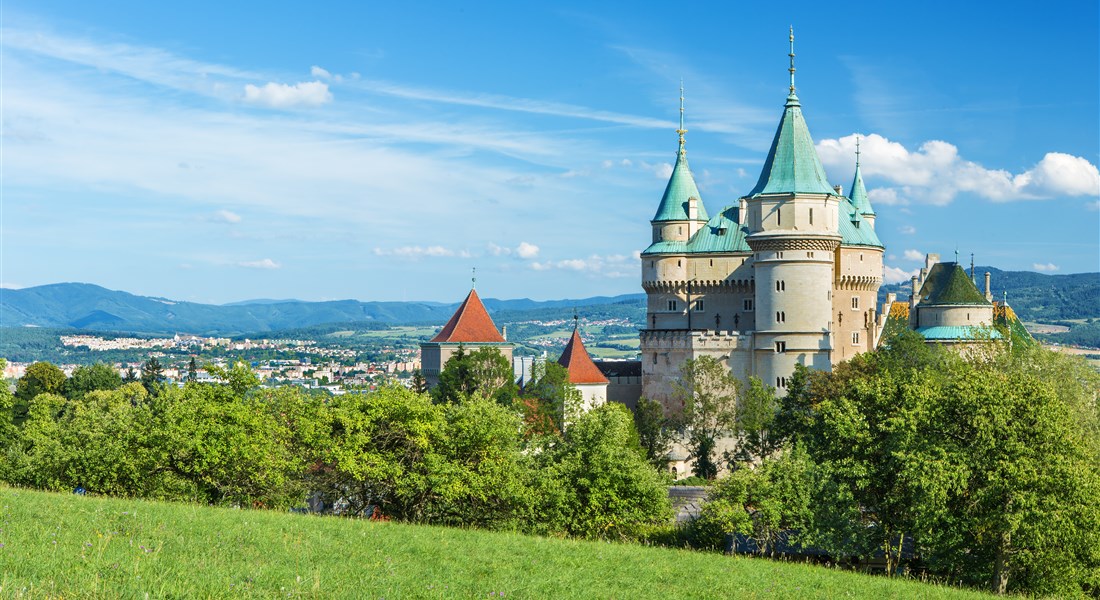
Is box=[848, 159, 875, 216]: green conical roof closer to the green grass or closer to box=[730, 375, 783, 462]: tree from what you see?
box=[730, 375, 783, 462]: tree

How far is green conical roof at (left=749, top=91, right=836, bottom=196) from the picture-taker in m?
70.8

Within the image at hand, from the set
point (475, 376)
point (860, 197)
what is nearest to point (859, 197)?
point (860, 197)

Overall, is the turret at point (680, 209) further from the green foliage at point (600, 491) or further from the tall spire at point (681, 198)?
the green foliage at point (600, 491)

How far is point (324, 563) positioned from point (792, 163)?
177ft

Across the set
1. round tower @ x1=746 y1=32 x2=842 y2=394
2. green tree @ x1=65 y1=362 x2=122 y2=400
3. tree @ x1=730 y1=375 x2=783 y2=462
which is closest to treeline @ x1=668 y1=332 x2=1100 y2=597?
tree @ x1=730 y1=375 x2=783 y2=462

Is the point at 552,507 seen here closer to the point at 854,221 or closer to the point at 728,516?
the point at 728,516

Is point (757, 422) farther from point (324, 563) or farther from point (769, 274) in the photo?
point (324, 563)

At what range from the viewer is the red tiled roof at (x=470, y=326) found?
81.6m

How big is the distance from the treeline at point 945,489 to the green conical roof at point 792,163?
91.1 feet

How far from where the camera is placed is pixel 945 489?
35062 millimetres

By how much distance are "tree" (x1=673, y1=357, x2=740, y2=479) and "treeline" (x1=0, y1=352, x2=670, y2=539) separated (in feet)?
92.8

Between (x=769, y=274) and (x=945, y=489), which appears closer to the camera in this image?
(x=945, y=489)

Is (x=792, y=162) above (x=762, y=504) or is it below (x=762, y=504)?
above

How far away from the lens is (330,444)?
40312 mm
